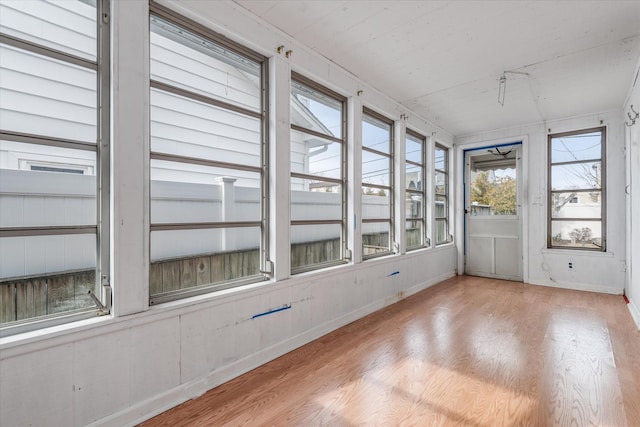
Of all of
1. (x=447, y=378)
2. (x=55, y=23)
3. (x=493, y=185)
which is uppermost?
(x=55, y=23)

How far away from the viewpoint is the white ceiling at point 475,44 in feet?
7.58

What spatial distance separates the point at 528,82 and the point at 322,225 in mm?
2989

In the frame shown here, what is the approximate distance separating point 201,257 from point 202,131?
0.91 m

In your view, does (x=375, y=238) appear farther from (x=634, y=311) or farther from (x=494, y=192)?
(x=494, y=192)

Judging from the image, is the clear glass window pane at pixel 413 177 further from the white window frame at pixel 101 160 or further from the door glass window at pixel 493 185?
the white window frame at pixel 101 160

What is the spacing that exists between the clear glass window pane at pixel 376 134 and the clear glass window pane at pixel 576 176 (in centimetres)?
309

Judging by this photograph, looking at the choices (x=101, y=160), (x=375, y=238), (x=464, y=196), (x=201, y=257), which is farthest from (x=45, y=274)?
(x=464, y=196)

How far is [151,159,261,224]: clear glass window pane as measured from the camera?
1.99 meters

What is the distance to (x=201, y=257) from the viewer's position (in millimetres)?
2178

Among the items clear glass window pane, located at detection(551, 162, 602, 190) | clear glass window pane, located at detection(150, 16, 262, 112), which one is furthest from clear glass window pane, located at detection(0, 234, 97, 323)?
clear glass window pane, located at detection(551, 162, 602, 190)

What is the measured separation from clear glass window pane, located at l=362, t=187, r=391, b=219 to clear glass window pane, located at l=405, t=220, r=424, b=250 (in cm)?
59

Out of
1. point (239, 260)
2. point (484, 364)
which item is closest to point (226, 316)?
point (239, 260)

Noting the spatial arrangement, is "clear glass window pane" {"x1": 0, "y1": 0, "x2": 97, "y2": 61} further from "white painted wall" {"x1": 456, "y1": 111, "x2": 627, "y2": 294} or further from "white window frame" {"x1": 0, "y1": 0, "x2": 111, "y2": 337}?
"white painted wall" {"x1": 456, "y1": 111, "x2": 627, "y2": 294}

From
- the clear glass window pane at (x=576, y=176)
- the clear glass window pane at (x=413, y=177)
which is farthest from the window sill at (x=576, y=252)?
the clear glass window pane at (x=413, y=177)
